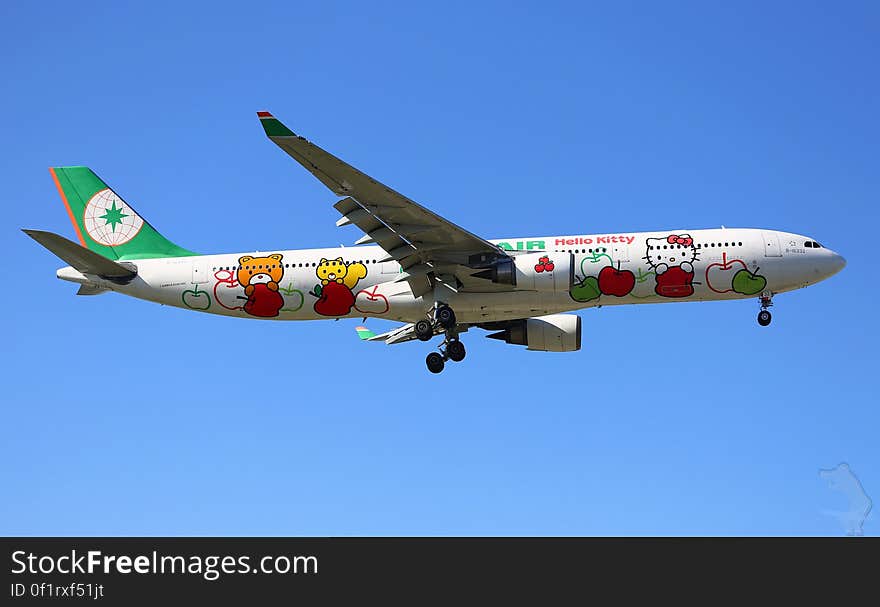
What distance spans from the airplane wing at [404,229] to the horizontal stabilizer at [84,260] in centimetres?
962

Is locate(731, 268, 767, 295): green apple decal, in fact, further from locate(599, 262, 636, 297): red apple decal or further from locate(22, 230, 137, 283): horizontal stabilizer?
locate(22, 230, 137, 283): horizontal stabilizer

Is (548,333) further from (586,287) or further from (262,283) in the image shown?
(262,283)

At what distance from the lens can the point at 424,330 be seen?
40.9m

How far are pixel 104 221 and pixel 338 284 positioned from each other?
11.4 metres

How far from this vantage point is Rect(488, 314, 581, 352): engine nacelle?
1745 inches

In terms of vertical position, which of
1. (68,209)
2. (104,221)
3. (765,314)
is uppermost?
(68,209)

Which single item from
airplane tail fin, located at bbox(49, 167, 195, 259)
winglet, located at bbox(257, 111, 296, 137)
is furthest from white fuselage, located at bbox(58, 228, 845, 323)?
winglet, located at bbox(257, 111, 296, 137)

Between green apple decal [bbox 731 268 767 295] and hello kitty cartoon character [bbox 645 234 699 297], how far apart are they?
1.61 metres

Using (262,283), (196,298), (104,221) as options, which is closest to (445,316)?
(262,283)

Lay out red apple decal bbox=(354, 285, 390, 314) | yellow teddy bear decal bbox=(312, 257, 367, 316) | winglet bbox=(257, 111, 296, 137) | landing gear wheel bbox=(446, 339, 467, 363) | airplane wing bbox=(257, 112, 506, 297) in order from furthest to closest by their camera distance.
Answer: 1. landing gear wheel bbox=(446, 339, 467, 363)
2. yellow teddy bear decal bbox=(312, 257, 367, 316)
3. red apple decal bbox=(354, 285, 390, 314)
4. airplane wing bbox=(257, 112, 506, 297)
5. winglet bbox=(257, 111, 296, 137)
